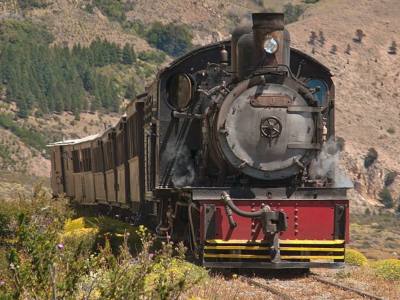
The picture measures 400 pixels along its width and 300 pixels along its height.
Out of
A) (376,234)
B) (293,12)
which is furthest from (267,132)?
(293,12)

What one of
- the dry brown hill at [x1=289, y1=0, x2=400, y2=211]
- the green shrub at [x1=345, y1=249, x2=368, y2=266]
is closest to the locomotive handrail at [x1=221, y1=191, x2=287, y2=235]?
the green shrub at [x1=345, y1=249, x2=368, y2=266]

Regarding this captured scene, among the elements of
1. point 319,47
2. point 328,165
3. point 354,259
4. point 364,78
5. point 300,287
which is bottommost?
point 364,78

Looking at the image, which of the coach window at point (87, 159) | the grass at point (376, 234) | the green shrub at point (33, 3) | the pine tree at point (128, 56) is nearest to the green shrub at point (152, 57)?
the pine tree at point (128, 56)

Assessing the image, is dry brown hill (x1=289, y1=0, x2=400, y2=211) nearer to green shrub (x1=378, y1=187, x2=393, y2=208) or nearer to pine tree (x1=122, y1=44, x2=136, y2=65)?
green shrub (x1=378, y1=187, x2=393, y2=208)

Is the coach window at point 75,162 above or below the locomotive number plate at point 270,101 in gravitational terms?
below

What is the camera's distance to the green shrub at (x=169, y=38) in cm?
15550

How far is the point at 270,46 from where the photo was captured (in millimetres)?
14492

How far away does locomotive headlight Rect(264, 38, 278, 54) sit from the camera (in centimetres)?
1447

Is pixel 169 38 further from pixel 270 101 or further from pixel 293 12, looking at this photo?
pixel 270 101

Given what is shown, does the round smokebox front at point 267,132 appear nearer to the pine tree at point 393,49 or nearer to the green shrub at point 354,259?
the green shrub at point 354,259

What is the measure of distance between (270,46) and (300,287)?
3.63 meters

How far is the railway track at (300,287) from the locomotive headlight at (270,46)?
3390mm

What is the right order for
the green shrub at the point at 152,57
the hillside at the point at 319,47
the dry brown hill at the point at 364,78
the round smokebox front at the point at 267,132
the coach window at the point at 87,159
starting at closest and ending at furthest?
the round smokebox front at the point at 267,132
the coach window at the point at 87,159
the hillside at the point at 319,47
the dry brown hill at the point at 364,78
the green shrub at the point at 152,57

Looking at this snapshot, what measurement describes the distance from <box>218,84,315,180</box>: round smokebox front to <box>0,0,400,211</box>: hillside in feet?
267
